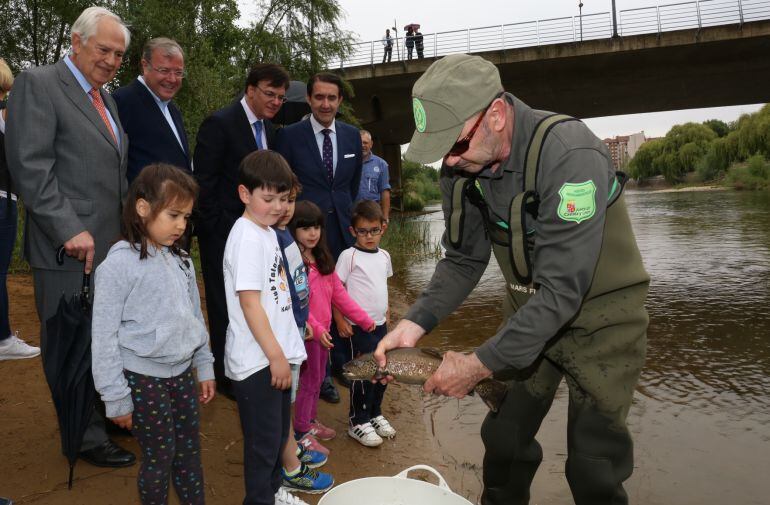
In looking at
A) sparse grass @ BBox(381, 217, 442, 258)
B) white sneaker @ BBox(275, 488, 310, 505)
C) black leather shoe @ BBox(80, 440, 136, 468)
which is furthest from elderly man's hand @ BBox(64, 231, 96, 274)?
sparse grass @ BBox(381, 217, 442, 258)

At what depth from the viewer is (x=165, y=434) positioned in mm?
2543

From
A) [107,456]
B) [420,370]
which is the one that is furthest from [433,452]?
[107,456]

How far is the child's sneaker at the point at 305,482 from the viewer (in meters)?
3.26

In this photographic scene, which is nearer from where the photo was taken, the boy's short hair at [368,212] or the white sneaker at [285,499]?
the white sneaker at [285,499]

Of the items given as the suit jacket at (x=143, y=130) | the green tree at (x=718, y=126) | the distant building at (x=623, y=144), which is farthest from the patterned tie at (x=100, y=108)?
the distant building at (x=623, y=144)

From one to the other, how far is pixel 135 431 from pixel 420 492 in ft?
4.01

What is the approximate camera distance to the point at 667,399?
4652 millimetres

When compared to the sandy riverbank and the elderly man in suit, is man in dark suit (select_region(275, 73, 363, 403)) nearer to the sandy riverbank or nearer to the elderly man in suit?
the sandy riverbank

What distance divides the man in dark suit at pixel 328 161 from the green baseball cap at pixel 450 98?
2.55 meters

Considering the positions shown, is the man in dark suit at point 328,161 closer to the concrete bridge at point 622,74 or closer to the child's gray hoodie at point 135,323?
the child's gray hoodie at point 135,323

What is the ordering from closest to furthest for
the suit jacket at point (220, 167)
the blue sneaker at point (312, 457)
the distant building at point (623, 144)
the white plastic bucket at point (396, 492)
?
1. the white plastic bucket at point (396, 492)
2. the blue sneaker at point (312, 457)
3. the suit jacket at point (220, 167)
4. the distant building at point (623, 144)

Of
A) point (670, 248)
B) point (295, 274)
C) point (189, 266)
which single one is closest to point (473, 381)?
point (295, 274)

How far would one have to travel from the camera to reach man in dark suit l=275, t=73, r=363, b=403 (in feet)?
15.6

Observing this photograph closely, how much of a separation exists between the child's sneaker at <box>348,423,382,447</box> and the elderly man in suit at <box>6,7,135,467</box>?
1.35 m
